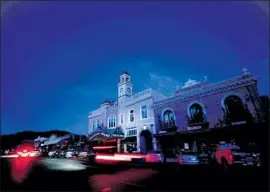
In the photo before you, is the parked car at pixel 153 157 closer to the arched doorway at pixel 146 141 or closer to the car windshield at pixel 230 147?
the car windshield at pixel 230 147

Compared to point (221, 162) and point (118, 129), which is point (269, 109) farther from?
point (118, 129)

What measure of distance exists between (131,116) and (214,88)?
12.2 meters

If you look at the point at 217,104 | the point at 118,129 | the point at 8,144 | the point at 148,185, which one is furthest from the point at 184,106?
the point at 8,144

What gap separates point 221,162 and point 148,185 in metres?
9.57

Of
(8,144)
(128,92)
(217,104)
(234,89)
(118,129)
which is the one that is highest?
(128,92)

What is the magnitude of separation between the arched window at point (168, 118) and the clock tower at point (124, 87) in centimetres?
823

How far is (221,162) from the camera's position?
15.0m

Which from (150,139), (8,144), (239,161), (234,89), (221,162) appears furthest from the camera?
(8,144)

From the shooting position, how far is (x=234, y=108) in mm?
18453

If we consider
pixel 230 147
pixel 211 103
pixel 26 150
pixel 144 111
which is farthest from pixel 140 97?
pixel 26 150

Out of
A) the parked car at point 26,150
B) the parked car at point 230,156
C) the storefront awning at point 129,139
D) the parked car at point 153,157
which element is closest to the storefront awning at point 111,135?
the storefront awning at point 129,139

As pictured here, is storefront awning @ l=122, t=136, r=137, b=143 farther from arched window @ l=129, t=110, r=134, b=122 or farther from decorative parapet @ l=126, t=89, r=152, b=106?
A: decorative parapet @ l=126, t=89, r=152, b=106

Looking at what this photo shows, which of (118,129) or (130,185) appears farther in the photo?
(118,129)

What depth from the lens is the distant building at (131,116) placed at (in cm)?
2541
